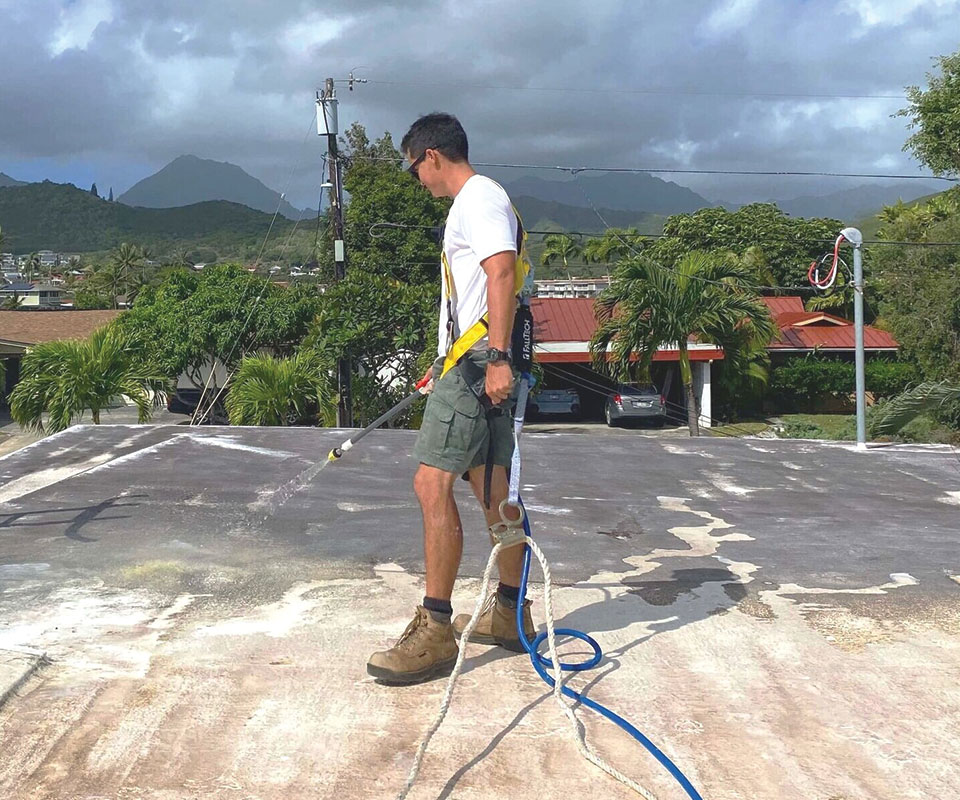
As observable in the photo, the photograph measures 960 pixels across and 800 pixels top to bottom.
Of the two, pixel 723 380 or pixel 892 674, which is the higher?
pixel 892 674

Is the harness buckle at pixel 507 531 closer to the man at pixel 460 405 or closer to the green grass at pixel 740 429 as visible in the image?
the man at pixel 460 405

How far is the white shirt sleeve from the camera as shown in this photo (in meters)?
2.90

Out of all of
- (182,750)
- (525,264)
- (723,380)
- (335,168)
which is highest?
(335,168)

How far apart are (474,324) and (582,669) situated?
1.08 metres

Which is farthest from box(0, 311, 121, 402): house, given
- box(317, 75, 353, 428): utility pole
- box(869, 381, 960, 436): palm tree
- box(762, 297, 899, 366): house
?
box(869, 381, 960, 436): palm tree

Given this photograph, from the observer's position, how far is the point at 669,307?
60.6 feet

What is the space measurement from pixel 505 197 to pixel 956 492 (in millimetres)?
4450

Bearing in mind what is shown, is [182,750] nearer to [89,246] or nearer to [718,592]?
[718,592]

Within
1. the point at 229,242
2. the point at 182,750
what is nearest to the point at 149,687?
the point at 182,750

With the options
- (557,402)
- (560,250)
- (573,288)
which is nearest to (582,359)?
(557,402)

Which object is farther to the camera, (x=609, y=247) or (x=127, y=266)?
(x=127, y=266)

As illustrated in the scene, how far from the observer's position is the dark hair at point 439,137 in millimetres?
3137

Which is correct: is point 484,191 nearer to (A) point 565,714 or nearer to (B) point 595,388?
(A) point 565,714

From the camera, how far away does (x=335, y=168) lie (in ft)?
75.6
